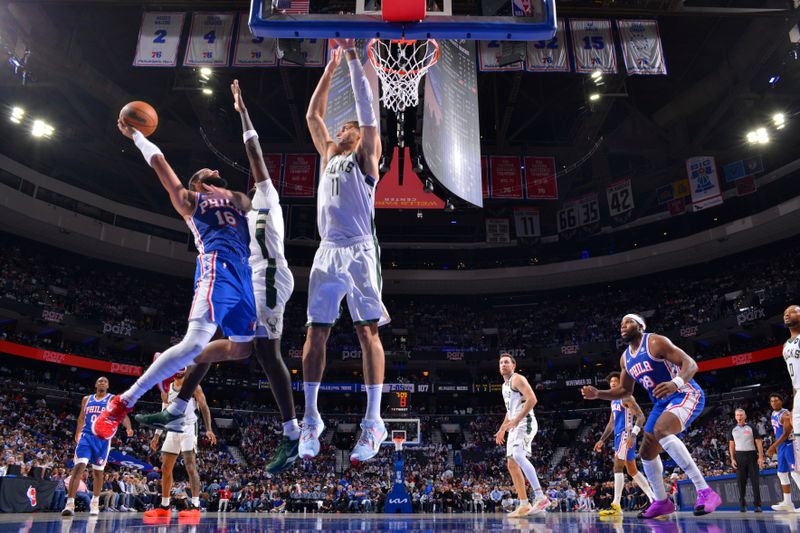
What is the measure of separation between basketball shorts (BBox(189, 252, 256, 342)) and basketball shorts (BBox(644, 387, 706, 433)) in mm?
4467

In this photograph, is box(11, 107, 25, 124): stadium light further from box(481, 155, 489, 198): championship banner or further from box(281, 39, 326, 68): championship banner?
box(481, 155, 489, 198): championship banner

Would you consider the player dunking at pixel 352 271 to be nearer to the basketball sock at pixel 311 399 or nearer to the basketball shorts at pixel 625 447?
the basketball sock at pixel 311 399

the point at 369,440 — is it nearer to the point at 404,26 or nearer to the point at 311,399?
the point at 311,399

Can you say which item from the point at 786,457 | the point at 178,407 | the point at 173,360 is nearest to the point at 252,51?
the point at 178,407

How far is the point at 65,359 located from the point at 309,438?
2619 centimetres

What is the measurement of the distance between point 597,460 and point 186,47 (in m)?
23.5

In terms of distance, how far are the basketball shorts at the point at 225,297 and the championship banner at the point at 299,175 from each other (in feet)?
44.3

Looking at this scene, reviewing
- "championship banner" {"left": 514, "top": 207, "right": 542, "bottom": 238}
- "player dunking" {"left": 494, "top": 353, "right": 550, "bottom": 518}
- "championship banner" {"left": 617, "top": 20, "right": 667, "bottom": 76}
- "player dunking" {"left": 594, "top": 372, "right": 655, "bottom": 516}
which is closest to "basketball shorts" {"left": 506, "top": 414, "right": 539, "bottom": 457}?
"player dunking" {"left": 494, "top": 353, "right": 550, "bottom": 518}

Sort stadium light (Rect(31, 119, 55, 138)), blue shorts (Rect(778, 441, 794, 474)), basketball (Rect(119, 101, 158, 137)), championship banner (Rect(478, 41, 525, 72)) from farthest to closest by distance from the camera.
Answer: stadium light (Rect(31, 119, 55, 138))
championship banner (Rect(478, 41, 525, 72))
blue shorts (Rect(778, 441, 794, 474))
basketball (Rect(119, 101, 158, 137))

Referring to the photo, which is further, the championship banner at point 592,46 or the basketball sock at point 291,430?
the championship banner at point 592,46

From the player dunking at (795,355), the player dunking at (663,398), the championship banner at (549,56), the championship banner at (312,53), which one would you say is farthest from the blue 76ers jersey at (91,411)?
the championship banner at (549,56)

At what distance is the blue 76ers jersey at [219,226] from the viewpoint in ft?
18.0

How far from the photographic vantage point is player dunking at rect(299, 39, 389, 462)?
5.32 m

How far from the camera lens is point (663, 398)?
6.48 m
